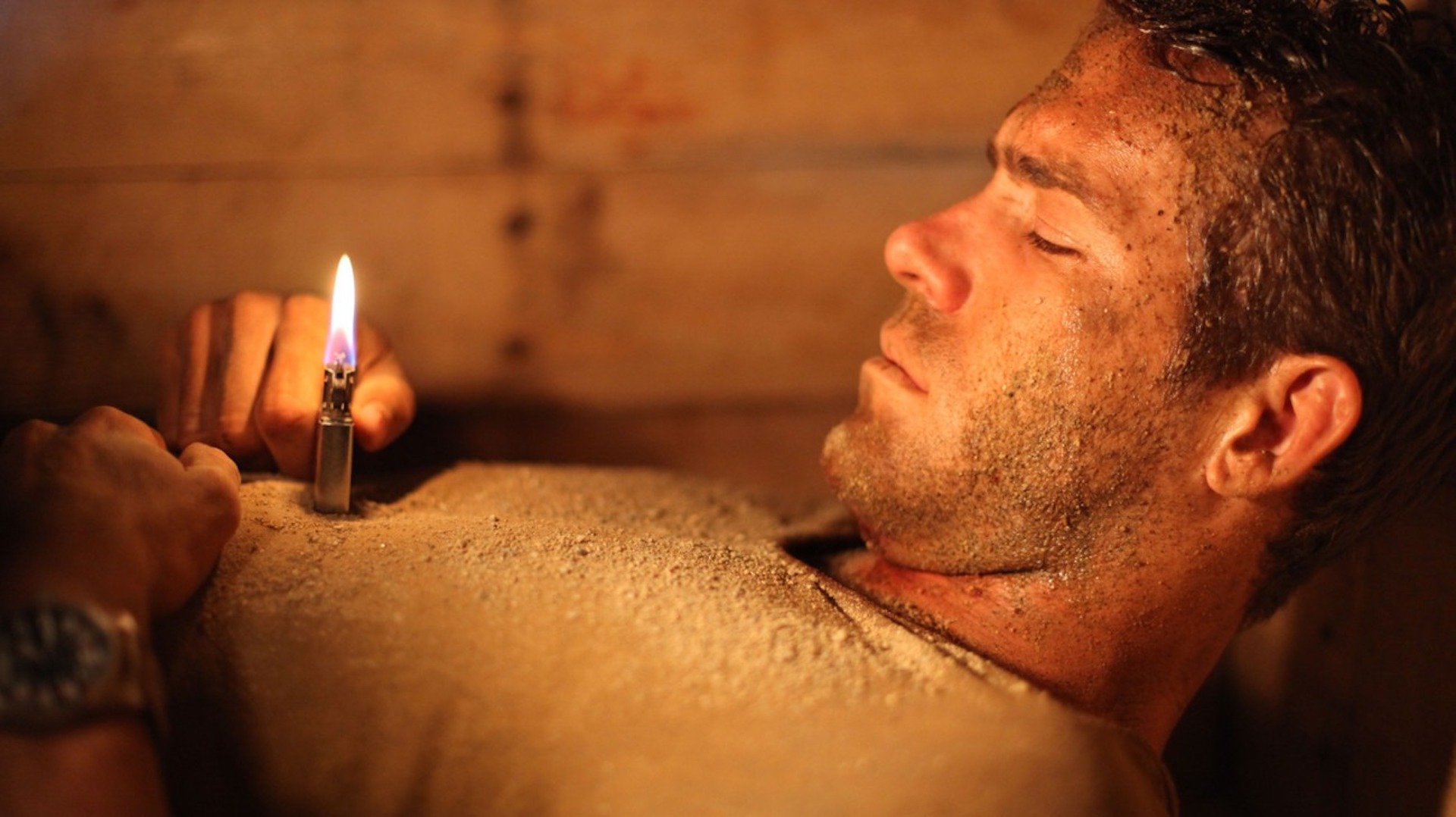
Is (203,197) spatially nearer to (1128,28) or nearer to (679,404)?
(679,404)

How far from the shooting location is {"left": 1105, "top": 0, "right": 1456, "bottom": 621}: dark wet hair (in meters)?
1.14

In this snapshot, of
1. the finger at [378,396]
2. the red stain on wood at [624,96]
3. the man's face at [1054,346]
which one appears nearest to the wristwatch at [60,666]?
the finger at [378,396]

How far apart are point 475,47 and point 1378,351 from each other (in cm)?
126

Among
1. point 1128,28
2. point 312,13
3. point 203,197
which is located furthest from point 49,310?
point 1128,28

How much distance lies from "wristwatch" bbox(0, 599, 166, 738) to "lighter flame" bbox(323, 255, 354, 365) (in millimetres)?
350

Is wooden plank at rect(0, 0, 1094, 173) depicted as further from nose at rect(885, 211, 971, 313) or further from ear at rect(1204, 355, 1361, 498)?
ear at rect(1204, 355, 1361, 498)

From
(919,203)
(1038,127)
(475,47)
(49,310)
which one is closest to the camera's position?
(1038,127)

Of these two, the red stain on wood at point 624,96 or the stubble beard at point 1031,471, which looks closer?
the stubble beard at point 1031,471

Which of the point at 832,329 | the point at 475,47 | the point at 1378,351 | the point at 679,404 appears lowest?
the point at 679,404

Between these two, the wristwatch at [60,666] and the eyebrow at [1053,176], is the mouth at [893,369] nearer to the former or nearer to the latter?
the eyebrow at [1053,176]

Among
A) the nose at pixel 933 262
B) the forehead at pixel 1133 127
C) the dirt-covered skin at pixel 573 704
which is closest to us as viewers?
the dirt-covered skin at pixel 573 704

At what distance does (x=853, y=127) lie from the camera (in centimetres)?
181

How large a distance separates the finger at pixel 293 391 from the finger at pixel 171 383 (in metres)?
0.12

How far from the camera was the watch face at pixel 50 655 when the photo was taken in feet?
2.74
